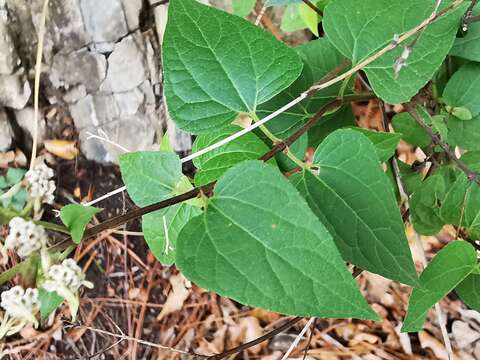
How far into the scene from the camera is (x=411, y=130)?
2.17 ft

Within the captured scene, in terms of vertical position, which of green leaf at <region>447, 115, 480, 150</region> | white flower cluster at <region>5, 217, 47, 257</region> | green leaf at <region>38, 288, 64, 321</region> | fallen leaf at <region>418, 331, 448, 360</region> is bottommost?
fallen leaf at <region>418, 331, 448, 360</region>

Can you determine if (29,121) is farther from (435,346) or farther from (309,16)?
(435,346)

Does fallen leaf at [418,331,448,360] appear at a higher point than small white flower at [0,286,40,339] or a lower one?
lower

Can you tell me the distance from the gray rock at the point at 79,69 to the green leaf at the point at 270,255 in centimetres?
68

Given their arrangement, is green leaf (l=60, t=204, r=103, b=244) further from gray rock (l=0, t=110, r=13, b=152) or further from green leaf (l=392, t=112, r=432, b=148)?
gray rock (l=0, t=110, r=13, b=152)

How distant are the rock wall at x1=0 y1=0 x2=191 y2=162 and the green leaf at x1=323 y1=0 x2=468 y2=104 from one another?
52 cm

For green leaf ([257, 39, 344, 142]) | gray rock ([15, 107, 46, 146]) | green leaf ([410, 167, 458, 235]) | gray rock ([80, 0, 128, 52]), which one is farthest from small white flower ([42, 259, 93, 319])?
gray rock ([15, 107, 46, 146])

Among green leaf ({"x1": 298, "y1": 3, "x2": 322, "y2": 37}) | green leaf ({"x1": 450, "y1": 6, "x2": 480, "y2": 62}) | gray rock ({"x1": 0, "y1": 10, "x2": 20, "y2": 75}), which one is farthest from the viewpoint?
gray rock ({"x1": 0, "y1": 10, "x2": 20, "y2": 75})

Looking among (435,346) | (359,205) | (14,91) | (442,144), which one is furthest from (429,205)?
(14,91)

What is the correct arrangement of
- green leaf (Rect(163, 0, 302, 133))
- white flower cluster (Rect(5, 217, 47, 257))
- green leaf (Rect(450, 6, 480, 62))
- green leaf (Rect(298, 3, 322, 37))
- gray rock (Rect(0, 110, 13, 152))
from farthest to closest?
gray rock (Rect(0, 110, 13, 152))
green leaf (Rect(298, 3, 322, 37))
green leaf (Rect(450, 6, 480, 62))
green leaf (Rect(163, 0, 302, 133))
white flower cluster (Rect(5, 217, 47, 257))

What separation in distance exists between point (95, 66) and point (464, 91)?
0.64 metres

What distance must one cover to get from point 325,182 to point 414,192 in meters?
0.19

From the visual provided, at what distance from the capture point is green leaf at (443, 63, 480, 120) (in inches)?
24.5

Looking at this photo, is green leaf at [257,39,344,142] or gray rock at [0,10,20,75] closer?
green leaf at [257,39,344,142]
